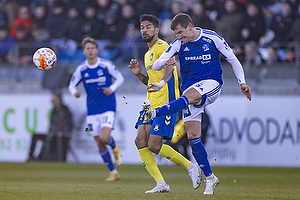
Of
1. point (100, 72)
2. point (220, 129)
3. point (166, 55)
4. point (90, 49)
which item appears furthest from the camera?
point (220, 129)

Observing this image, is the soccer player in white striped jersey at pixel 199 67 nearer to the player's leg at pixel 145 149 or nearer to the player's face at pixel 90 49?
the player's leg at pixel 145 149

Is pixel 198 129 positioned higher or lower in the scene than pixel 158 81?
lower

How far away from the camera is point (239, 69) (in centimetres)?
832

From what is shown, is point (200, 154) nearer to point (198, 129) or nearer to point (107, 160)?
point (198, 129)

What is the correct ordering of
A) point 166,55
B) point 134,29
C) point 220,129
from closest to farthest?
point 166,55
point 220,129
point 134,29

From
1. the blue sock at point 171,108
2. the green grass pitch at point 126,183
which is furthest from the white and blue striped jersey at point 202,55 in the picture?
the green grass pitch at point 126,183

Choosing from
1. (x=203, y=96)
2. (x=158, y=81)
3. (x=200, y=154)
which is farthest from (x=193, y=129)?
(x=158, y=81)

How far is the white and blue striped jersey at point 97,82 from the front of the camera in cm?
1238

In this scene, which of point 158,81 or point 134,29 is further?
point 134,29

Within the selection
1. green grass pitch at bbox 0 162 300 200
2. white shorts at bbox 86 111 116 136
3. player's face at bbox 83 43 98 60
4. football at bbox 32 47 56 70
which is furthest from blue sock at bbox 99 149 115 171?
football at bbox 32 47 56 70

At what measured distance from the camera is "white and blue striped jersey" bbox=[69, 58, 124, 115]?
12.4 meters

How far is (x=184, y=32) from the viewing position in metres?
8.16

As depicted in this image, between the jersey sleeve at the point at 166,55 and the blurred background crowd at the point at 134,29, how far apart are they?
22.7 ft

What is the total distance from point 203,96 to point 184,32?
95 centimetres
